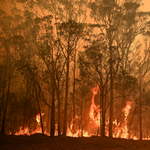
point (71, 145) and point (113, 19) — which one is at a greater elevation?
point (113, 19)

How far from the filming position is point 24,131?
2194 cm

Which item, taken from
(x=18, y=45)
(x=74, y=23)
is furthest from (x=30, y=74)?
(x=74, y=23)

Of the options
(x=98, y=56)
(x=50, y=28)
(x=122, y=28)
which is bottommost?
(x=98, y=56)

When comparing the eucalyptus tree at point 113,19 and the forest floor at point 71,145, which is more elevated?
the eucalyptus tree at point 113,19

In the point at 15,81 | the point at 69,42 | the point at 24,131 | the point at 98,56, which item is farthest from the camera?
the point at 15,81

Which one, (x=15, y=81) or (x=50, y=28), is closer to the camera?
(x=50, y=28)

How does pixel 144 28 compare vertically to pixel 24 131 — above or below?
above

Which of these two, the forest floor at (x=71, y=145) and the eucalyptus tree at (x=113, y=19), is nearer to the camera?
the forest floor at (x=71, y=145)

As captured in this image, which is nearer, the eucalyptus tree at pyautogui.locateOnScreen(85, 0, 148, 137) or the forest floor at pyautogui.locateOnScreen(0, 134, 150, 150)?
the forest floor at pyautogui.locateOnScreen(0, 134, 150, 150)

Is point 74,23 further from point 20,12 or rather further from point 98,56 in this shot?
point 20,12

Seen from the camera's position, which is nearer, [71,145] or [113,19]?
[71,145]

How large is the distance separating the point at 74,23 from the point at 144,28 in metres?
6.97

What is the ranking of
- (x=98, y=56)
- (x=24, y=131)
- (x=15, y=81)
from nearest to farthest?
(x=98, y=56)
(x=24, y=131)
(x=15, y=81)

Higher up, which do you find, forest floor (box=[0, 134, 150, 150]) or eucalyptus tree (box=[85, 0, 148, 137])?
eucalyptus tree (box=[85, 0, 148, 137])
